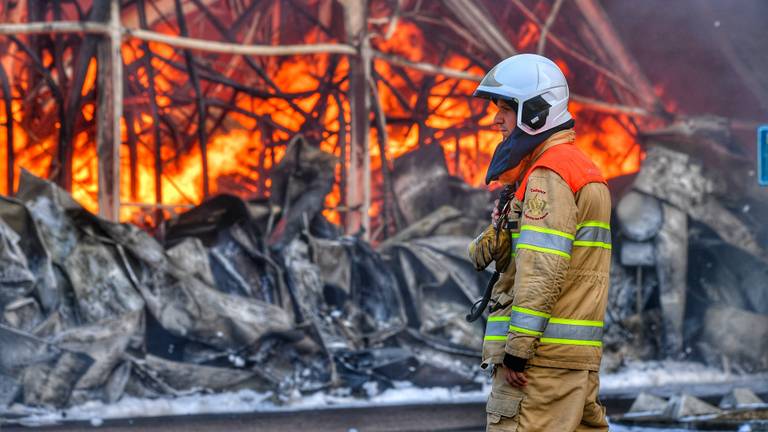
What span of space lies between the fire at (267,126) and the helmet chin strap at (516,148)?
680cm

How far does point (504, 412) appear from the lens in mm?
3801

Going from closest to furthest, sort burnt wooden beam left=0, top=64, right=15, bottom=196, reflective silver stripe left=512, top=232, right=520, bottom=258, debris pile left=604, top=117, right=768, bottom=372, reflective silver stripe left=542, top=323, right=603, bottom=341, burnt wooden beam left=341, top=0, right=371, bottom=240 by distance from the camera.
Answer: reflective silver stripe left=542, top=323, right=603, bottom=341 → reflective silver stripe left=512, top=232, right=520, bottom=258 → burnt wooden beam left=0, top=64, right=15, bottom=196 → debris pile left=604, top=117, right=768, bottom=372 → burnt wooden beam left=341, top=0, right=371, bottom=240

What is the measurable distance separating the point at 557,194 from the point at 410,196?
7.48m

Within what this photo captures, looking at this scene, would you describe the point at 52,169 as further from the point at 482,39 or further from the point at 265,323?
the point at 482,39

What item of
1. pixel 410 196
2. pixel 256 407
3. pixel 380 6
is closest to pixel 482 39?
pixel 380 6

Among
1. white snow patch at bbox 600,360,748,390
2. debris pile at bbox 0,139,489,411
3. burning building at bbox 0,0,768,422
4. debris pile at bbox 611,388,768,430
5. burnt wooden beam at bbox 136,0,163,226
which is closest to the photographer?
debris pile at bbox 611,388,768,430

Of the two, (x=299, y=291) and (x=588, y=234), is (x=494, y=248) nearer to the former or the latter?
(x=588, y=234)

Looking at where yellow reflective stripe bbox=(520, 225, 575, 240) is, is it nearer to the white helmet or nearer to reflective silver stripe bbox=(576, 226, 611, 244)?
reflective silver stripe bbox=(576, 226, 611, 244)

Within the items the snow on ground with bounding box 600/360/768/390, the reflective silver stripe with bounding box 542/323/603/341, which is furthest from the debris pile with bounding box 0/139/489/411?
the reflective silver stripe with bounding box 542/323/603/341

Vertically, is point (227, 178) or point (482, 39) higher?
point (482, 39)

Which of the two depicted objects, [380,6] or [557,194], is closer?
[557,194]

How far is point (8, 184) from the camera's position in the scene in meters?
10.4

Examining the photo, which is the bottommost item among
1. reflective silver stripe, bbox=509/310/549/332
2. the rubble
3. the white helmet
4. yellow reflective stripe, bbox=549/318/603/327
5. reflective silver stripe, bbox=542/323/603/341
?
the rubble

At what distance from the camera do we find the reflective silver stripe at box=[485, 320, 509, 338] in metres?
3.89
